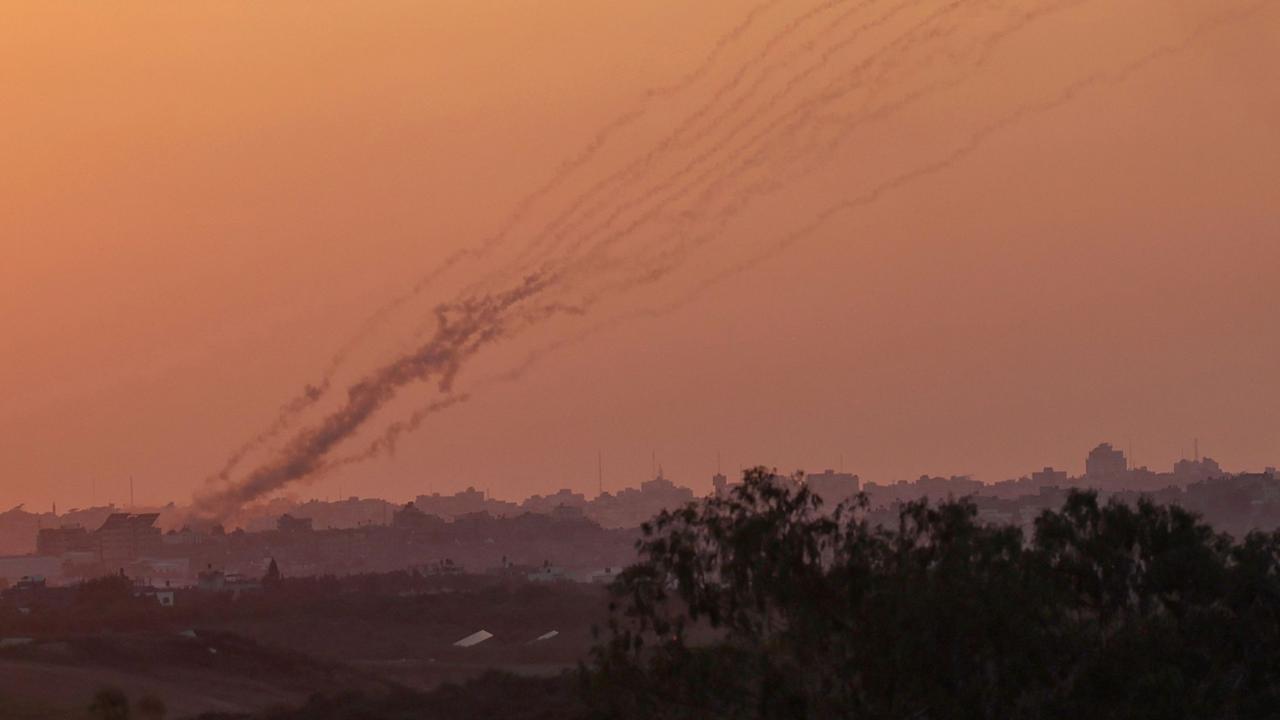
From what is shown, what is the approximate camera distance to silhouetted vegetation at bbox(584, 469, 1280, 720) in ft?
149

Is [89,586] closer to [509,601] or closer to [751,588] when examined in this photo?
[509,601]

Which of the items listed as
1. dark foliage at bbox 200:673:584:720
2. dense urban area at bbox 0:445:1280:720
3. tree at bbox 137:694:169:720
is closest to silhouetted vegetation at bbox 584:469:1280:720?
dense urban area at bbox 0:445:1280:720

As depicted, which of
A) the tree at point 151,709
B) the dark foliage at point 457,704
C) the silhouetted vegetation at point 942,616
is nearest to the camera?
the silhouetted vegetation at point 942,616

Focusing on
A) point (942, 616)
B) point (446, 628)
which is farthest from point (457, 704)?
point (446, 628)

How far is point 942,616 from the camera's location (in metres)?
45.6

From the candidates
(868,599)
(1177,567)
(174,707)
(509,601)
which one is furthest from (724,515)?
(509,601)

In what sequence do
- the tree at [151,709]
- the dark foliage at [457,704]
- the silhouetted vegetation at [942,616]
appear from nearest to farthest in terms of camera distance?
1. the silhouetted vegetation at [942,616]
2. the dark foliage at [457,704]
3. the tree at [151,709]

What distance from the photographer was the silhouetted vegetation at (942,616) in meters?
45.5

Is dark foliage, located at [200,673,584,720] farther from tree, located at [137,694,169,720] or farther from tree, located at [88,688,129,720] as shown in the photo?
tree, located at [88,688,129,720]

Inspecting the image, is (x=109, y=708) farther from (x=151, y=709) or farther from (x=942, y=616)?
(x=942, y=616)

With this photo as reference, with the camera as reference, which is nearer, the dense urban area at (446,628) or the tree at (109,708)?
the dense urban area at (446,628)

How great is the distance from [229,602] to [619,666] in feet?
381

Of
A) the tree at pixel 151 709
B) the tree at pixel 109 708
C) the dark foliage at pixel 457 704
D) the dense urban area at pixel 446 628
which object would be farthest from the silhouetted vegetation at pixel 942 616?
the tree at pixel 151 709

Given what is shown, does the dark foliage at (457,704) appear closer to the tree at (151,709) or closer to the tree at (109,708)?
the tree at (151,709)
